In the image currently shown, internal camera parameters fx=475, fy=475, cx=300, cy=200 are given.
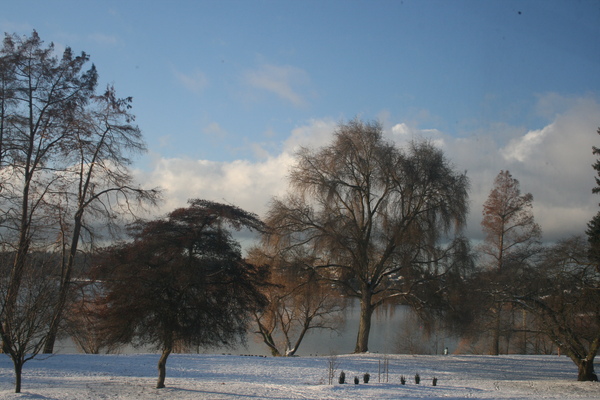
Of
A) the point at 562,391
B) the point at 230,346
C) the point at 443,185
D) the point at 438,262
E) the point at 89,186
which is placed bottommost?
the point at 562,391

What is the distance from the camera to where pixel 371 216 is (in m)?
23.7

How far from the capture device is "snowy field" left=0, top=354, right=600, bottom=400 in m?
12.1

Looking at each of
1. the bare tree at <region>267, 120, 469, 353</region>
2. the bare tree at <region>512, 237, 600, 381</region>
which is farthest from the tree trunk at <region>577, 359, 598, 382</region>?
the bare tree at <region>267, 120, 469, 353</region>

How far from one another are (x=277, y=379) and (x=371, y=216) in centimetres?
1076

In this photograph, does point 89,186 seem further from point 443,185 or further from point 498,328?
point 498,328

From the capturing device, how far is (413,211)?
75.2ft

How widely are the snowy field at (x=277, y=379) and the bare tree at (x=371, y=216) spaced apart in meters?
3.96

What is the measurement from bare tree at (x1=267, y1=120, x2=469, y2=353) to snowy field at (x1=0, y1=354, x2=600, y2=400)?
13.0 ft

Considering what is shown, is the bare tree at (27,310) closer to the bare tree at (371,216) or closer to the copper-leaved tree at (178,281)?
the copper-leaved tree at (178,281)

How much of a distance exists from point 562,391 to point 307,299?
38.0 ft

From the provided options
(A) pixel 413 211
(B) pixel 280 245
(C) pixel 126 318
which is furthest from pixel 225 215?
(A) pixel 413 211

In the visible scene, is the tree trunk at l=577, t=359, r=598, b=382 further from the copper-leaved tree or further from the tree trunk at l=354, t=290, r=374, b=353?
the copper-leaved tree

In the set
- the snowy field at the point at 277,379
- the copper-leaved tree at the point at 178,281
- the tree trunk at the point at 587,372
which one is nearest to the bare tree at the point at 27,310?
the snowy field at the point at 277,379

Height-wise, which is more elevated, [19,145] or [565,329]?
[19,145]
